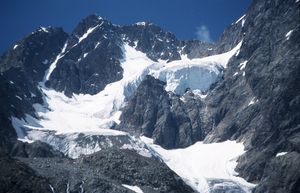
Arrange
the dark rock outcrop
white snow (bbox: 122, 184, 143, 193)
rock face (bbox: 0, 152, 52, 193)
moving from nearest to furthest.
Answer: rock face (bbox: 0, 152, 52, 193)
the dark rock outcrop
white snow (bbox: 122, 184, 143, 193)

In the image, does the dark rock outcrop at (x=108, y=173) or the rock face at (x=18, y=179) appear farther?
the dark rock outcrop at (x=108, y=173)

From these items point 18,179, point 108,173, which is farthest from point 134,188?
point 18,179

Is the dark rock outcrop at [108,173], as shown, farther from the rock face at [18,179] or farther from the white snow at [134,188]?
the rock face at [18,179]

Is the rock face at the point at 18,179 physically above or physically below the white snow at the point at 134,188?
below

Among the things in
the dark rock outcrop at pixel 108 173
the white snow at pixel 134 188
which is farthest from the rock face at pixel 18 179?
the white snow at pixel 134 188

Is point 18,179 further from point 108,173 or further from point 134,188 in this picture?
point 108,173

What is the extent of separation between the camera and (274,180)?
16525 centimetres

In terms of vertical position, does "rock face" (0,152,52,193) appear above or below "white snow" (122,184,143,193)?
below

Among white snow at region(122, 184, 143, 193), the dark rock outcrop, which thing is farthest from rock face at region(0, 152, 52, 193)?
white snow at region(122, 184, 143, 193)

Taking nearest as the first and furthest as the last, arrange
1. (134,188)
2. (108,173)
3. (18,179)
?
(18,179) < (134,188) < (108,173)

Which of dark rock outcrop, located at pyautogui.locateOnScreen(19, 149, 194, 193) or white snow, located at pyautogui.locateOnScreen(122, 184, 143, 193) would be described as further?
→ white snow, located at pyautogui.locateOnScreen(122, 184, 143, 193)

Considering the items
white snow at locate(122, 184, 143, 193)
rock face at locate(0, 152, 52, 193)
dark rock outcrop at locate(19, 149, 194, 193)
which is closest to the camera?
rock face at locate(0, 152, 52, 193)

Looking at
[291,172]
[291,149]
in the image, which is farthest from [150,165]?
[291,149]

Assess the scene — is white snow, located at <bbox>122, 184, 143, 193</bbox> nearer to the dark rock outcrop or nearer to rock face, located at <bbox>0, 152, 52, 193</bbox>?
the dark rock outcrop
